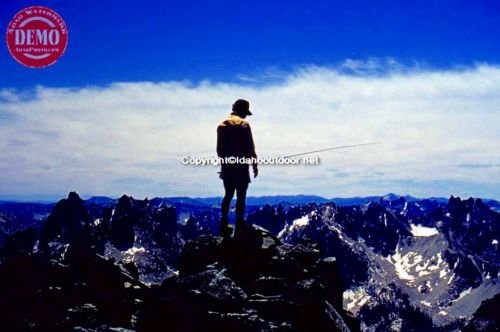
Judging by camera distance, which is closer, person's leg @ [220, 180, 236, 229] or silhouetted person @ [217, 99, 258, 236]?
silhouetted person @ [217, 99, 258, 236]

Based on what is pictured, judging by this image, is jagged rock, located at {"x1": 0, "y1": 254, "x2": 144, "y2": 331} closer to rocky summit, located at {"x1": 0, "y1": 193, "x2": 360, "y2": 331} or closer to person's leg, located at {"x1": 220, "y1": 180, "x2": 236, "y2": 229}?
rocky summit, located at {"x1": 0, "y1": 193, "x2": 360, "y2": 331}

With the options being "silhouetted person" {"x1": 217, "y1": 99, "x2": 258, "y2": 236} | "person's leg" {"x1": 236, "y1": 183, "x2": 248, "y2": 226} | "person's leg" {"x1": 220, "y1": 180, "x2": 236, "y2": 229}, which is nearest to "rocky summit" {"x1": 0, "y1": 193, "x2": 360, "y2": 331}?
"person's leg" {"x1": 236, "y1": 183, "x2": 248, "y2": 226}

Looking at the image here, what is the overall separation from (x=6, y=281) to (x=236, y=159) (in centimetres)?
3206

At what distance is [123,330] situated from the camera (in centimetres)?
2625

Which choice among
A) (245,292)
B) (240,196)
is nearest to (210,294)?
(245,292)

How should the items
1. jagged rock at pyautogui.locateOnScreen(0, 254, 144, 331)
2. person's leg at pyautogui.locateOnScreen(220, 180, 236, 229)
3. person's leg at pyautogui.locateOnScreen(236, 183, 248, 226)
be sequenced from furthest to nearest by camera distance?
1. jagged rock at pyautogui.locateOnScreen(0, 254, 144, 331)
2. person's leg at pyautogui.locateOnScreen(236, 183, 248, 226)
3. person's leg at pyautogui.locateOnScreen(220, 180, 236, 229)

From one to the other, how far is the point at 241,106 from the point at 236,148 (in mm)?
2418

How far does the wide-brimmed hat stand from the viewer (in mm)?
29069

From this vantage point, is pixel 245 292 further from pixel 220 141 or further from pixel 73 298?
pixel 73 298

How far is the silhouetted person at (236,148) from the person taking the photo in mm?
28453

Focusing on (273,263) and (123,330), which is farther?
(273,263)

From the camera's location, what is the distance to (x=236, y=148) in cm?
2858

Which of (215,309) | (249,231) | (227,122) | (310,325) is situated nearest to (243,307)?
(215,309)

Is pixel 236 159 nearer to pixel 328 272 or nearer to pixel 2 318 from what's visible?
pixel 328 272
